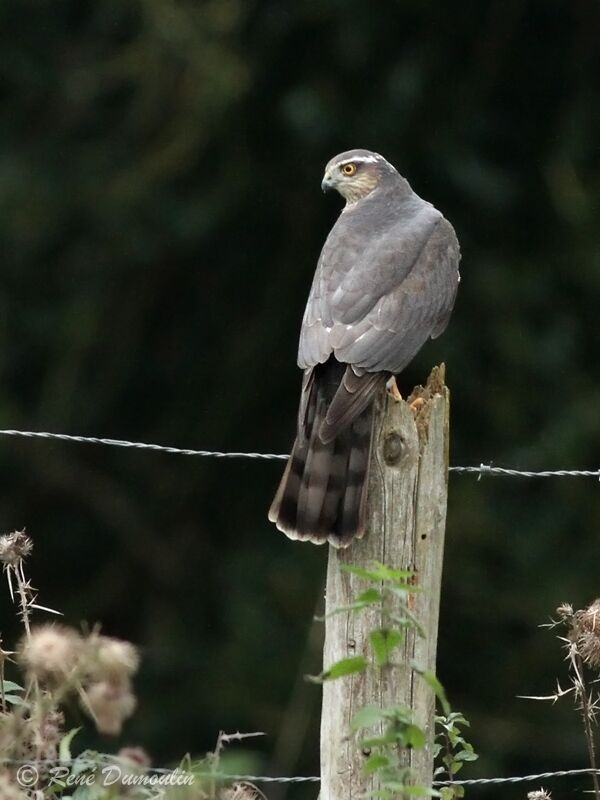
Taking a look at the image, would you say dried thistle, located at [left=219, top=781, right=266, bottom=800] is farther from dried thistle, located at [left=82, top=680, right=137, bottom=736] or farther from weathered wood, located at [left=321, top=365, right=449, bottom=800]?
dried thistle, located at [left=82, top=680, right=137, bottom=736]

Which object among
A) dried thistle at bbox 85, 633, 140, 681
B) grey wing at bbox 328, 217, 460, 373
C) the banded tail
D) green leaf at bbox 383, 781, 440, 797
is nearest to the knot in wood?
the banded tail

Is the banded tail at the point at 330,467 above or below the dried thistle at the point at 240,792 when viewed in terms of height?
above

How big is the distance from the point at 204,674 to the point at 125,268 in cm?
268

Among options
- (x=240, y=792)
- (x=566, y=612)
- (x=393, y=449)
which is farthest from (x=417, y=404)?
(x=240, y=792)

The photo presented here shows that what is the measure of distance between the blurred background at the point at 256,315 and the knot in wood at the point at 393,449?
18.9 ft

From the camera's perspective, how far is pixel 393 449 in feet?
13.7

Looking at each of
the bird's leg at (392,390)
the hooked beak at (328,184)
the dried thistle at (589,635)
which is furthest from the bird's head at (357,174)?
the dried thistle at (589,635)

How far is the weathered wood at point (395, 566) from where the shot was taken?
156 inches

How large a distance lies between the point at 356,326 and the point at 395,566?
1246 mm

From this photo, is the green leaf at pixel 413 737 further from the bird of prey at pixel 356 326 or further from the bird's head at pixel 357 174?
the bird's head at pixel 357 174

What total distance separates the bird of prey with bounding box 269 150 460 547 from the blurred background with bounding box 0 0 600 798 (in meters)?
3.85

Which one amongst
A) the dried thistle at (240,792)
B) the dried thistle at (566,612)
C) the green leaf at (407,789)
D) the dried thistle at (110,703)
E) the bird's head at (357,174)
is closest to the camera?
the dried thistle at (110,703)

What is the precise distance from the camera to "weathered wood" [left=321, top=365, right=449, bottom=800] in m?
3.96

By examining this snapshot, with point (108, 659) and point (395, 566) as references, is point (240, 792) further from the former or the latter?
point (108, 659)
